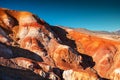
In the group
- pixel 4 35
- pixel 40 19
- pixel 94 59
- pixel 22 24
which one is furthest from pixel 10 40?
pixel 94 59

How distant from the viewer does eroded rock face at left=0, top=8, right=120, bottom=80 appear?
4090 inches

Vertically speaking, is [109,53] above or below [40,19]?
below

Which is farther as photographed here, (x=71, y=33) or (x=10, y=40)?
(x=71, y=33)

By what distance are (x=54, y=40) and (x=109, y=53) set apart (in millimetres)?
21542

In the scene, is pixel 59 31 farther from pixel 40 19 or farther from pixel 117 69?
pixel 117 69

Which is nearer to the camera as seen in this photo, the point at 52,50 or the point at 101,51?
the point at 52,50

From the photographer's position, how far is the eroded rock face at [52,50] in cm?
10388

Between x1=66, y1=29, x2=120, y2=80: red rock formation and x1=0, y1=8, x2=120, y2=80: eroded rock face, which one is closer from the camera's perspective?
x1=0, y1=8, x2=120, y2=80: eroded rock face

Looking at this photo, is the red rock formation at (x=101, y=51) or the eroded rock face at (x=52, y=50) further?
the red rock formation at (x=101, y=51)

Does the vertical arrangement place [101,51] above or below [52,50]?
below

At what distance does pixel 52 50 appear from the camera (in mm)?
125562

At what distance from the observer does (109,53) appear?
127 metres

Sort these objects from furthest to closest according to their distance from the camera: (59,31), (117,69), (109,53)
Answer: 1. (59,31)
2. (109,53)
3. (117,69)

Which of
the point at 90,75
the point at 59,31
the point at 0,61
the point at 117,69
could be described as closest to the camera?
the point at 0,61
